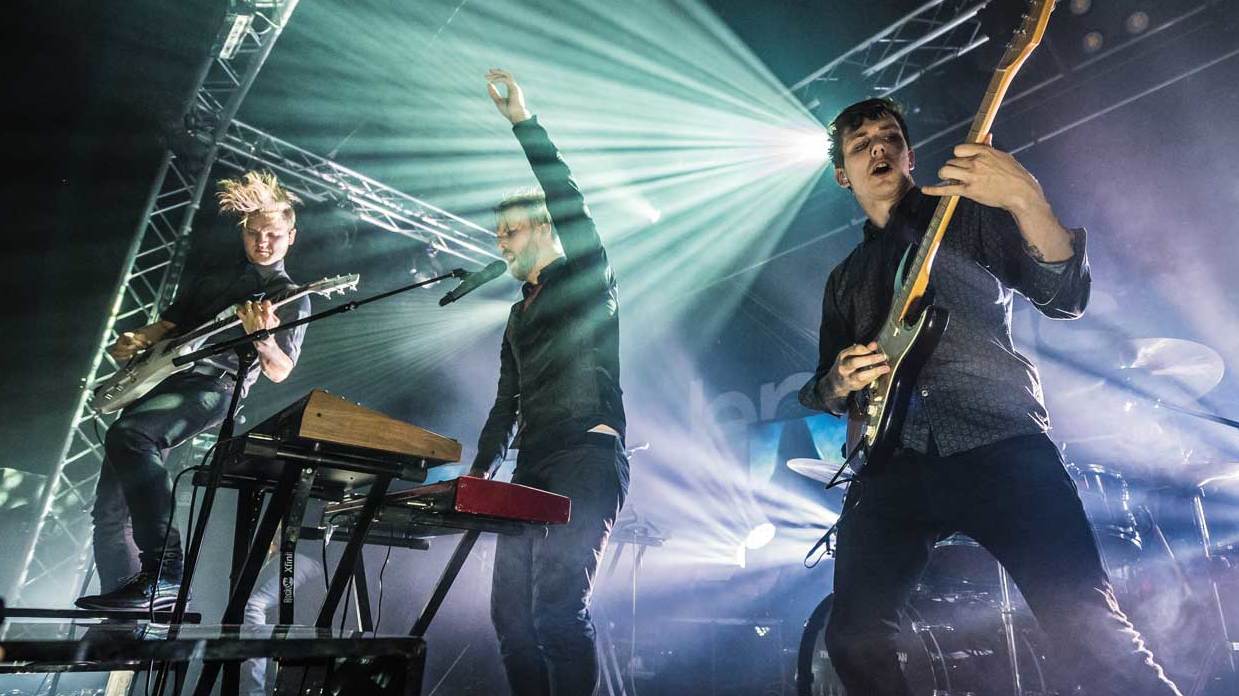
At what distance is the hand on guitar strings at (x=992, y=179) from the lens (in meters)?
1.63

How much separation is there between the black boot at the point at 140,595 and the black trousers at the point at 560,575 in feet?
4.17

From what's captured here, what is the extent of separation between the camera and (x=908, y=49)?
573 centimetres

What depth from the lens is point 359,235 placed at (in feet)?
28.6

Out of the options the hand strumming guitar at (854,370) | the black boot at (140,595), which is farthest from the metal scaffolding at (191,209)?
the hand strumming guitar at (854,370)

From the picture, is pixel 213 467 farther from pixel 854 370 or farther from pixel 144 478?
pixel 854 370

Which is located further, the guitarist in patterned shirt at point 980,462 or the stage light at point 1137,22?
the stage light at point 1137,22

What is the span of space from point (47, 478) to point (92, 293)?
2.11 meters

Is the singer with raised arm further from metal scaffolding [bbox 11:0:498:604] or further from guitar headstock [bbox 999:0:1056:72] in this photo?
metal scaffolding [bbox 11:0:498:604]

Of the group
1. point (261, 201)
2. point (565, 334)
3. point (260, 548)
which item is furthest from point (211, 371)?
point (565, 334)

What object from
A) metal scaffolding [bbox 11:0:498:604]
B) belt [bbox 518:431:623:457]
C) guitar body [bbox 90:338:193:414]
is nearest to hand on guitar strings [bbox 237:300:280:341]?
guitar body [bbox 90:338:193:414]

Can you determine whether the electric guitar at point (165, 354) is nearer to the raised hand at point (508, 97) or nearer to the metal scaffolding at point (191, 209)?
the raised hand at point (508, 97)

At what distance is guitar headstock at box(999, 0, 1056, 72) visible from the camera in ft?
6.01

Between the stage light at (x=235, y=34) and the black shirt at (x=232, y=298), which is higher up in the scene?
the stage light at (x=235, y=34)

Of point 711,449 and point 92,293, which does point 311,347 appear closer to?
point 92,293
